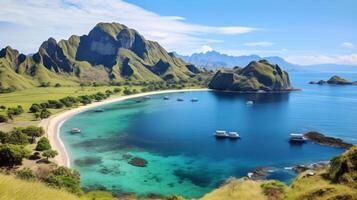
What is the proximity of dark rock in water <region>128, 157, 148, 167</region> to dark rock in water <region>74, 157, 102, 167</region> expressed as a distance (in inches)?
352

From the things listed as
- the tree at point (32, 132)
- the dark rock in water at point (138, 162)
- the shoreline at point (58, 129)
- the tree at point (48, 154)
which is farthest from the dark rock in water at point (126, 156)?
the tree at point (32, 132)

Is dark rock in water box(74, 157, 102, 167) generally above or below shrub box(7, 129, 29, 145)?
below

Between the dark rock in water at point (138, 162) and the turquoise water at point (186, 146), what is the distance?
5.59 feet

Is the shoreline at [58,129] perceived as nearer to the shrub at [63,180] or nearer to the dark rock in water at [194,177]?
the shrub at [63,180]

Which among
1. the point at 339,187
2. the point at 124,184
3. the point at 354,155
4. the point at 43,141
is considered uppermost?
the point at 354,155

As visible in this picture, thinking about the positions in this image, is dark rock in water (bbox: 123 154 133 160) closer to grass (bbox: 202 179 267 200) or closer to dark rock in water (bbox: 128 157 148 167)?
dark rock in water (bbox: 128 157 148 167)

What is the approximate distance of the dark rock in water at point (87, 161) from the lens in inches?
3428

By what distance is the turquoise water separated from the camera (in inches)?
3076

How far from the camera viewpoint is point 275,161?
95375 mm

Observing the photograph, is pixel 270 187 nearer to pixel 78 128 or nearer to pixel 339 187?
pixel 339 187

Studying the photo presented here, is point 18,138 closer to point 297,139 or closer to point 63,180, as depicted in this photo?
point 63,180

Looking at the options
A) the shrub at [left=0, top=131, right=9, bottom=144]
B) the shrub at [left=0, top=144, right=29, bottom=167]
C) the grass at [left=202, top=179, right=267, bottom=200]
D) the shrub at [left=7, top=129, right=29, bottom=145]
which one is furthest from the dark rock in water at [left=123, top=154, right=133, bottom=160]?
the grass at [left=202, top=179, right=267, bottom=200]

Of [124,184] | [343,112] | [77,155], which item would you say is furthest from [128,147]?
[343,112]

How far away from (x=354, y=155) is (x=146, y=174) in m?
58.3
